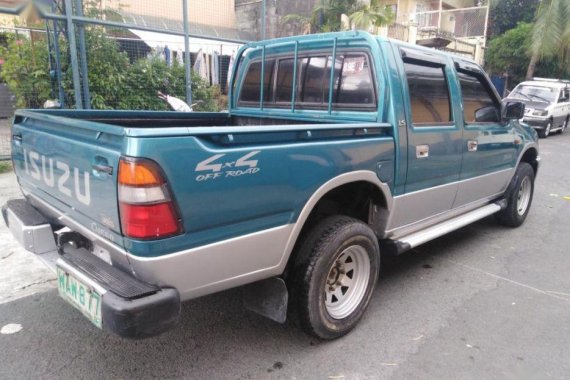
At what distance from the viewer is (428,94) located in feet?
11.9

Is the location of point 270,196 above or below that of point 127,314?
above

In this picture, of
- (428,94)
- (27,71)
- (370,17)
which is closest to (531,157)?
(428,94)

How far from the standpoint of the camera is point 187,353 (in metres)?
2.85

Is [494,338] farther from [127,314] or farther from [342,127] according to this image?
[127,314]

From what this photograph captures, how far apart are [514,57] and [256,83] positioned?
23123mm

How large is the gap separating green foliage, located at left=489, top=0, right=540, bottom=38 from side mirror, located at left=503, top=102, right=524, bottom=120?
27480 millimetres

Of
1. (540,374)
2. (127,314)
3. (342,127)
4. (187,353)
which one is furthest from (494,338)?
(127,314)

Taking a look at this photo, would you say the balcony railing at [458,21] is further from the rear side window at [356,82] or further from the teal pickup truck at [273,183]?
the rear side window at [356,82]

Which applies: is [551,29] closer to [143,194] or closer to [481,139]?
[481,139]

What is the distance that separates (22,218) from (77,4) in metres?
5.33

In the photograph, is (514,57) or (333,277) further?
(514,57)

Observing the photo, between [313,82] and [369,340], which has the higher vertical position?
[313,82]

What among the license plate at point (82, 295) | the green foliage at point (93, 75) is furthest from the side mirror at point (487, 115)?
the green foliage at point (93, 75)

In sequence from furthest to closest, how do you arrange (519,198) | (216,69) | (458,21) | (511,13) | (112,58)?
(511,13) → (458,21) → (216,69) → (112,58) → (519,198)
